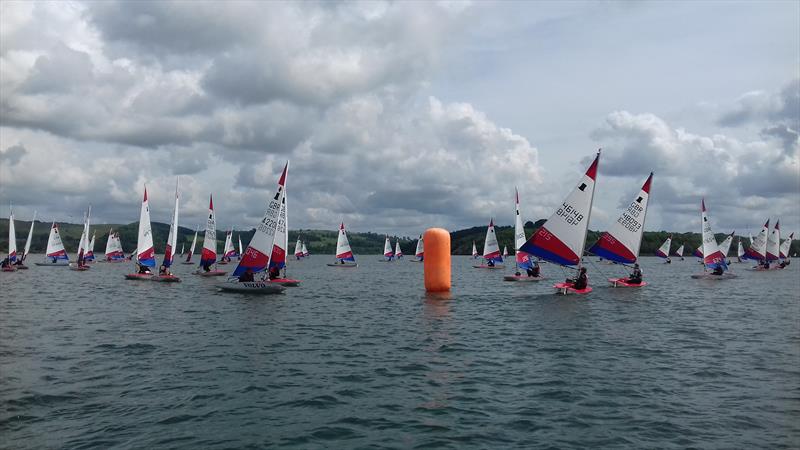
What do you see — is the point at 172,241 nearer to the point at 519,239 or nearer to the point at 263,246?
the point at 263,246

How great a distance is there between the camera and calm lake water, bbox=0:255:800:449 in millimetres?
11180

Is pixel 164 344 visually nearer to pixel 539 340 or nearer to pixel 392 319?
pixel 392 319

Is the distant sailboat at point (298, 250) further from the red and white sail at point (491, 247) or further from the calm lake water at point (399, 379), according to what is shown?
the calm lake water at point (399, 379)

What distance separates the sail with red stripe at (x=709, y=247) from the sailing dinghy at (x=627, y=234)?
22.8m

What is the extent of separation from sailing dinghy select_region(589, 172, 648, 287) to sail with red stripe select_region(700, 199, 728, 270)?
2277 centimetres

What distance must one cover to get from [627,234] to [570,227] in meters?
9.95

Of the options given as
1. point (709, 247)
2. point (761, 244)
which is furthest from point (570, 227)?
point (761, 244)

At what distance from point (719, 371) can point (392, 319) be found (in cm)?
A: 1603

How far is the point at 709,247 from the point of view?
67.9 metres

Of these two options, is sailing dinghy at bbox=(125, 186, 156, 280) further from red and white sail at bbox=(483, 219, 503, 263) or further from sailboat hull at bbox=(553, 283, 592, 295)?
red and white sail at bbox=(483, 219, 503, 263)

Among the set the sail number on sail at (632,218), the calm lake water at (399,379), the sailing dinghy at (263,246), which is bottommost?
the calm lake water at (399,379)

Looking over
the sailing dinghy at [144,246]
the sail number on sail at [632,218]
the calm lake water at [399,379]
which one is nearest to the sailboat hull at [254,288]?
the calm lake water at [399,379]

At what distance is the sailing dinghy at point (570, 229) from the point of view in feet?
130

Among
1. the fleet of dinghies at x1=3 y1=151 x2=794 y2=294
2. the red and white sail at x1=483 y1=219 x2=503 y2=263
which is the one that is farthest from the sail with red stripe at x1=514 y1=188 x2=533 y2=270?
the red and white sail at x1=483 y1=219 x2=503 y2=263
